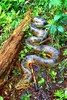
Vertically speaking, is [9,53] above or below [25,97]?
above

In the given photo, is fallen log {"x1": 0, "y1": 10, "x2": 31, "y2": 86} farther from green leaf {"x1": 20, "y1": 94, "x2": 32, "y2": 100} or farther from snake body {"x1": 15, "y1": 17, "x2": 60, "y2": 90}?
green leaf {"x1": 20, "y1": 94, "x2": 32, "y2": 100}

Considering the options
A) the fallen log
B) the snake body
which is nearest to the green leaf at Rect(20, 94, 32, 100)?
the snake body

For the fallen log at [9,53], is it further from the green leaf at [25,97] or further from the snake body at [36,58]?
the green leaf at [25,97]

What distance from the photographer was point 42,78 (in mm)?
4691

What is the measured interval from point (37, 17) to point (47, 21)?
1.20 feet

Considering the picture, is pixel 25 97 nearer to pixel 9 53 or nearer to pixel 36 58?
pixel 36 58

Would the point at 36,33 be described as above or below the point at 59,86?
above

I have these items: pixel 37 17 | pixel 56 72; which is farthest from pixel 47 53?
pixel 37 17

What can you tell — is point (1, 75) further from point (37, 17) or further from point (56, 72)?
point (37, 17)

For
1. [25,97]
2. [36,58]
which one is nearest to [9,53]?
[36,58]

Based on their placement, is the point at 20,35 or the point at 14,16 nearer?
the point at 20,35

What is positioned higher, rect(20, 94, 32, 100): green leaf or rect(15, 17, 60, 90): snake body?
rect(15, 17, 60, 90): snake body

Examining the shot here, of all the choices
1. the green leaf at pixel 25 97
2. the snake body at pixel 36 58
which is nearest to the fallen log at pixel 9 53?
the snake body at pixel 36 58

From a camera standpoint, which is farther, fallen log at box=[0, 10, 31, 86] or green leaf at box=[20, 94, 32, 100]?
fallen log at box=[0, 10, 31, 86]
